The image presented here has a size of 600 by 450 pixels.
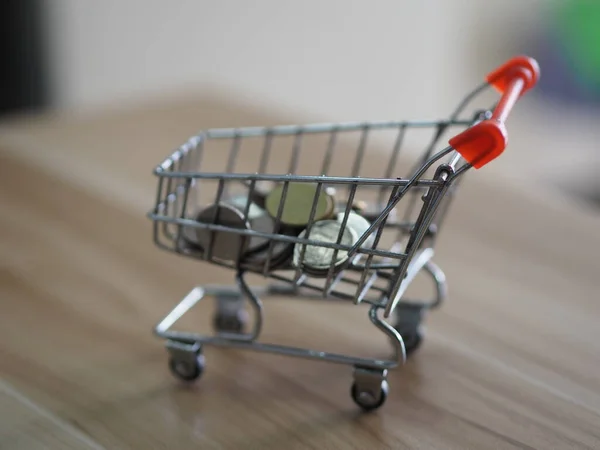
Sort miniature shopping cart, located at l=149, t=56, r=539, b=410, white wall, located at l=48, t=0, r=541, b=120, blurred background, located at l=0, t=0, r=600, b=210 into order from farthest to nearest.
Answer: white wall, located at l=48, t=0, r=541, b=120 → blurred background, located at l=0, t=0, r=600, b=210 → miniature shopping cart, located at l=149, t=56, r=539, b=410

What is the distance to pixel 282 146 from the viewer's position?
116 centimetres

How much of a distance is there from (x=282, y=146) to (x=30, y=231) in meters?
0.40

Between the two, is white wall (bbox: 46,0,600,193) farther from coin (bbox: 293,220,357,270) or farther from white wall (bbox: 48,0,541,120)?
coin (bbox: 293,220,357,270)

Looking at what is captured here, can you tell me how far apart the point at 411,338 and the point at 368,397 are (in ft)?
0.36

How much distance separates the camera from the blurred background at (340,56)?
1.97m

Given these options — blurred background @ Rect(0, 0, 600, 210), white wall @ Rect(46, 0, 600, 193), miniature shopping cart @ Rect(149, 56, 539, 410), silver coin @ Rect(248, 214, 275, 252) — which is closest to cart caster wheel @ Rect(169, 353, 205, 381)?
miniature shopping cart @ Rect(149, 56, 539, 410)

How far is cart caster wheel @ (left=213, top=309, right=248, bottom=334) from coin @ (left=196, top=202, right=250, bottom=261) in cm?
13

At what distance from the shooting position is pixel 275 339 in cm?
76

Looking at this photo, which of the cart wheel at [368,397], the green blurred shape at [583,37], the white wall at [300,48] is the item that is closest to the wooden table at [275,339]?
the cart wheel at [368,397]

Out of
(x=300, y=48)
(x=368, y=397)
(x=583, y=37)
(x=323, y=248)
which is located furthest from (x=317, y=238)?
(x=300, y=48)

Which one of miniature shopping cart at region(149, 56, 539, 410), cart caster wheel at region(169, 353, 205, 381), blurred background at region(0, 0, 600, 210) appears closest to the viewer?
miniature shopping cart at region(149, 56, 539, 410)

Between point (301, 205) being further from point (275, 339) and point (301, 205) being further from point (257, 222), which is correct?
point (275, 339)

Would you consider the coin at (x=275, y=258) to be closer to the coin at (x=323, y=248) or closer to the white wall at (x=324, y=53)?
the coin at (x=323, y=248)

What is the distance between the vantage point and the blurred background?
197cm
